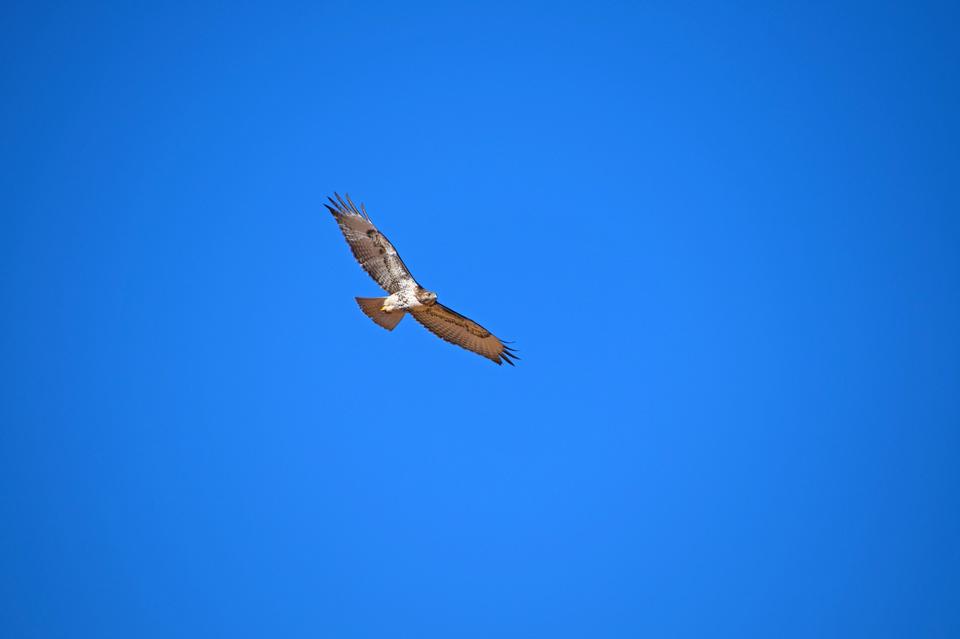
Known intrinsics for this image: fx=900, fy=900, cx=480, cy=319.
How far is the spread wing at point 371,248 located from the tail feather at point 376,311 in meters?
0.35

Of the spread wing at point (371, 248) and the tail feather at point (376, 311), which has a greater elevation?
the spread wing at point (371, 248)

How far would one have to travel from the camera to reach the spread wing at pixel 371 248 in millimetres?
13734

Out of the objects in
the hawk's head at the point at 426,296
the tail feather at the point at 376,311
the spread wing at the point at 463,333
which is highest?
the spread wing at the point at 463,333

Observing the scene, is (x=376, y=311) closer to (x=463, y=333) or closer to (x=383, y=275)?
(x=383, y=275)

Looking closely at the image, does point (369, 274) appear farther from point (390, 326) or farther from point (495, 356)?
point (495, 356)

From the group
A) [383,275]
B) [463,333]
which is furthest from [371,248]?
[463,333]

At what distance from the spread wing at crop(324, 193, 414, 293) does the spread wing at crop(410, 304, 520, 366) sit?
2.37 ft

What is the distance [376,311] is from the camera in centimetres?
1373

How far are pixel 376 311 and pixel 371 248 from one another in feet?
3.25

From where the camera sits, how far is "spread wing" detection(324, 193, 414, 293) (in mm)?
13734

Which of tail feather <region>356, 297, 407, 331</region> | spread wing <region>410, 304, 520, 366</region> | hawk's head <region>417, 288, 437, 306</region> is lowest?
tail feather <region>356, 297, 407, 331</region>

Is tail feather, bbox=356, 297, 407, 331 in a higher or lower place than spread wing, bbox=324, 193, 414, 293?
lower

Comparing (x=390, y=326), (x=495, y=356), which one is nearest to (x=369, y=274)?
(x=390, y=326)

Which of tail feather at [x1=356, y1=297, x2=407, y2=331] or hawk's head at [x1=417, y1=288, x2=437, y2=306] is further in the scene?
tail feather at [x1=356, y1=297, x2=407, y2=331]
